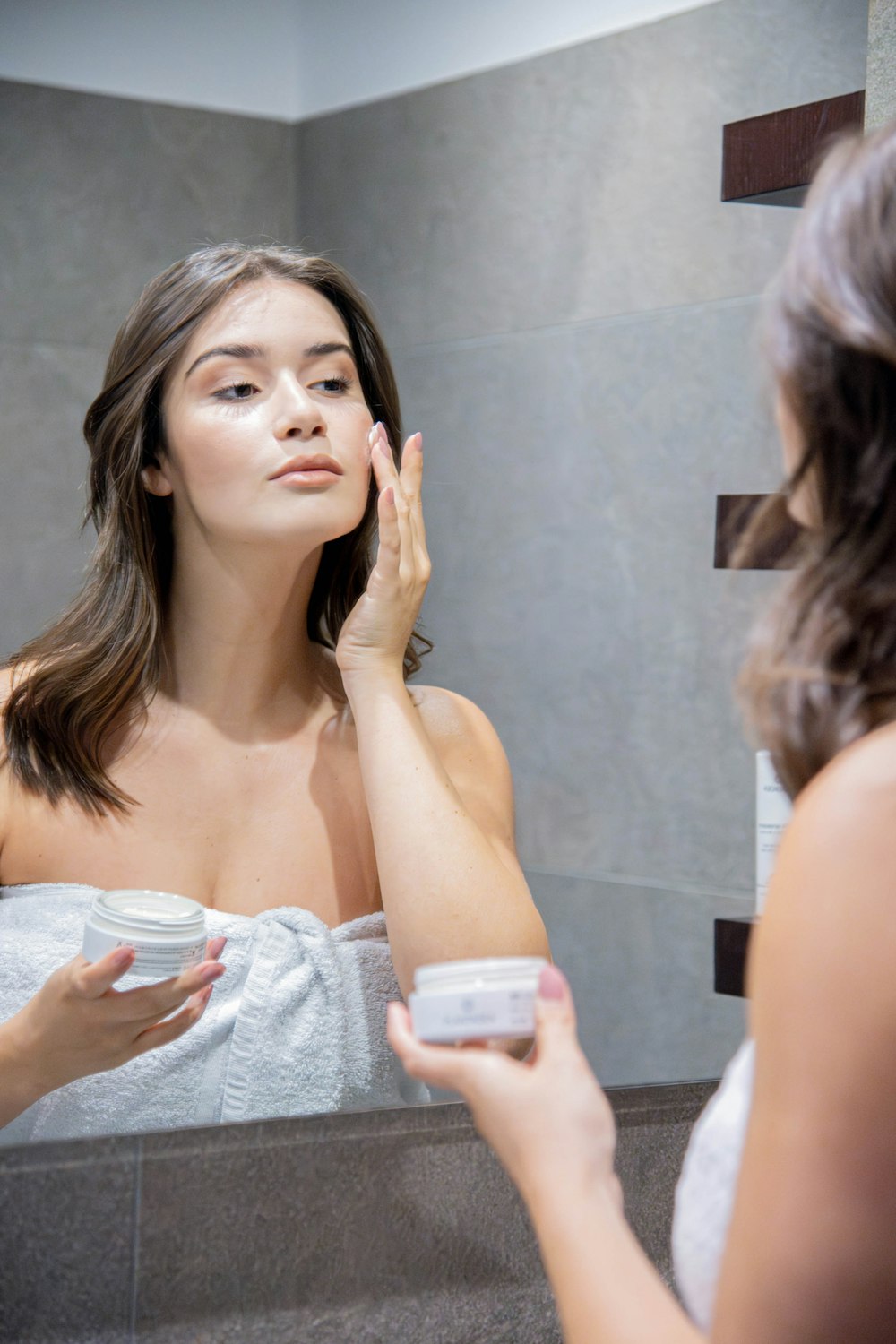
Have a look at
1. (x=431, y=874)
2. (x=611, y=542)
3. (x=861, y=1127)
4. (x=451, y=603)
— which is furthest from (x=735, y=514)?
(x=861, y=1127)

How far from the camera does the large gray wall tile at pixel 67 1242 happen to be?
0.73 m

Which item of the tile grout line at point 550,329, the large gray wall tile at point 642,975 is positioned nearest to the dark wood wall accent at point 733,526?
the tile grout line at point 550,329

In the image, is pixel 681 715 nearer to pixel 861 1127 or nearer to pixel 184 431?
pixel 184 431

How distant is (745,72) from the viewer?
853 millimetres

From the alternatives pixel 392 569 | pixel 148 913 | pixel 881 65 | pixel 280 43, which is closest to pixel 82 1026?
pixel 148 913

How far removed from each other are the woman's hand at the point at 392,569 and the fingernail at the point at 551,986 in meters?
0.41

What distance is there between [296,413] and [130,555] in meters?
0.15

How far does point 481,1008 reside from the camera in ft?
1.77

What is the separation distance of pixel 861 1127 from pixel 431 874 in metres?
0.51

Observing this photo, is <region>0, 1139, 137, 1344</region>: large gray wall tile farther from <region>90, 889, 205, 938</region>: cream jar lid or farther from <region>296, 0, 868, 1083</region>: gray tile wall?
<region>296, 0, 868, 1083</region>: gray tile wall

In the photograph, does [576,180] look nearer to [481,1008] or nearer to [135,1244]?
[481,1008]

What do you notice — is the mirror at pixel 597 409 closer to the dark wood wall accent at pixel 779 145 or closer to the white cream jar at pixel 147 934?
the dark wood wall accent at pixel 779 145

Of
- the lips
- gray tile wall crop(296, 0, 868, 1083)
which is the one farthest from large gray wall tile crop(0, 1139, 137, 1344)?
the lips

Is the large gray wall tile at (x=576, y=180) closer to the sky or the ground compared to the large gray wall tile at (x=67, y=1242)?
closer to the sky
